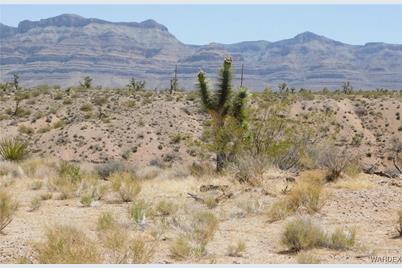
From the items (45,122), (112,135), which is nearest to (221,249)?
(112,135)

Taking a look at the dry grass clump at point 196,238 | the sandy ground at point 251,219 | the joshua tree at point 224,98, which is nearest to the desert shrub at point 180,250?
the dry grass clump at point 196,238

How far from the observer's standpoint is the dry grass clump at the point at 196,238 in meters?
9.16

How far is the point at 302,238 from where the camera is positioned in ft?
32.0

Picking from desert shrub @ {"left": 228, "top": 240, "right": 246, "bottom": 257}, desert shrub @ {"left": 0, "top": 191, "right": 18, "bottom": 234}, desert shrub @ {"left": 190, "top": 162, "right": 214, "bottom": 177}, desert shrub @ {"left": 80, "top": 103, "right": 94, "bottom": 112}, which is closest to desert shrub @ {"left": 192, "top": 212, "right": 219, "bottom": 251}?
desert shrub @ {"left": 228, "top": 240, "right": 246, "bottom": 257}

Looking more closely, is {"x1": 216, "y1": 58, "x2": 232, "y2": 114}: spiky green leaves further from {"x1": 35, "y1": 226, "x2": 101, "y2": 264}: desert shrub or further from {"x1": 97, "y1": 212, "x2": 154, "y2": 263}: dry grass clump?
{"x1": 35, "y1": 226, "x2": 101, "y2": 264}: desert shrub

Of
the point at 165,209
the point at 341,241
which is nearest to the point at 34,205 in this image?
the point at 165,209

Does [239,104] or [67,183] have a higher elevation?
[239,104]

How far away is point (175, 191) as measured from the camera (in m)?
18.0

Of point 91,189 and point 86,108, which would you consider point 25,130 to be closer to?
point 86,108

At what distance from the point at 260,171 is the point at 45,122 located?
32.2 m

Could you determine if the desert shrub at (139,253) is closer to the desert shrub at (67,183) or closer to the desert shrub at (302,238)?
the desert shrub at (302,238)

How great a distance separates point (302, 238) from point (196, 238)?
182cm

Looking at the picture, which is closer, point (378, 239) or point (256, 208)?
A: point (378, 239)

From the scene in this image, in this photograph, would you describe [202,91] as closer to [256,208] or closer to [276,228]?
[256,208]
